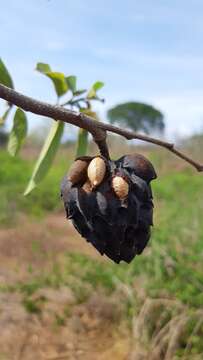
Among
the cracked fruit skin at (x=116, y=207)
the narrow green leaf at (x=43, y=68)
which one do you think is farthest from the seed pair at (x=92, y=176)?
the narrow green leaf at (x=43, y=68)

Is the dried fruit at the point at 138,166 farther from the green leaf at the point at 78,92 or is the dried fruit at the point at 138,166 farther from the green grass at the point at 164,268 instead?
the green grass at the point at 164,268

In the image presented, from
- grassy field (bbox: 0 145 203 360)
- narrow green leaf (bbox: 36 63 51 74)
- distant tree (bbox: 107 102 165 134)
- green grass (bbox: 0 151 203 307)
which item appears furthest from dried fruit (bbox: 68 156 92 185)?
distant tree (bbox: 107 102 165 134)

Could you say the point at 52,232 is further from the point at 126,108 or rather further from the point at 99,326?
the point at 126,108

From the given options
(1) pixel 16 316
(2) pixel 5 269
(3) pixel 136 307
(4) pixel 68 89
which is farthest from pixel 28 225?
(4) pixel 68 89

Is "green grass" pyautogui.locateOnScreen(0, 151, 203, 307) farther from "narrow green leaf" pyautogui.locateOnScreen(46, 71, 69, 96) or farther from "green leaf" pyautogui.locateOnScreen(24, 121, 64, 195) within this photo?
"green leaf" pyautogui.locateOnScreen(24, 121, 64, 195)

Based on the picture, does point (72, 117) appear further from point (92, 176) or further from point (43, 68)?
point (43, 68)
